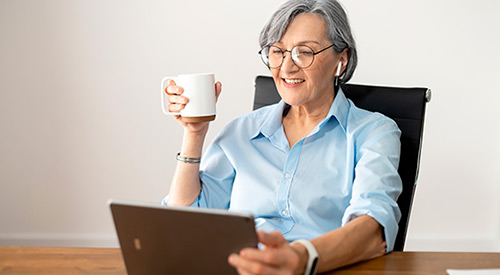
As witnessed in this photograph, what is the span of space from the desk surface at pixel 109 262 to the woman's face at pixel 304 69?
21.7 inches

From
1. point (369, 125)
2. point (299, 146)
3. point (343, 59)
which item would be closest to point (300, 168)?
point (299, 146)

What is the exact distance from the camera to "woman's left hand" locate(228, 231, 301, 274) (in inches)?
34.8

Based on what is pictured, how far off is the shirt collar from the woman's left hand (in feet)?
2.16

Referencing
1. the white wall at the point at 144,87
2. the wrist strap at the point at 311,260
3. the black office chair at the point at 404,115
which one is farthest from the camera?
the white wall at the point at 144,87

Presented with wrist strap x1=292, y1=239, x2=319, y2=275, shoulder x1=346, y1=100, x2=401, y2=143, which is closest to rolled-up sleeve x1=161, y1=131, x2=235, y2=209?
shoulder x1=346, y1=100, x2=401, y2=143

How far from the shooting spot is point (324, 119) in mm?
1568

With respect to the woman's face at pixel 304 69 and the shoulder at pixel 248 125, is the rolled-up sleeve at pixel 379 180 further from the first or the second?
the shoulder at pixel 248 125

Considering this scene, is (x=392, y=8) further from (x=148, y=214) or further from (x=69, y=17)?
(x=148, y=214)

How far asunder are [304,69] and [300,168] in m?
0.27

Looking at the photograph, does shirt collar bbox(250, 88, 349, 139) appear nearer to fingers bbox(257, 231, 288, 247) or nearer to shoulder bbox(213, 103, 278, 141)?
shoulder bbox(213, 103, 278, 141)

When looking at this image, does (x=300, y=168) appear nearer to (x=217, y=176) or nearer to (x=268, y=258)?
(x=217, y=176)

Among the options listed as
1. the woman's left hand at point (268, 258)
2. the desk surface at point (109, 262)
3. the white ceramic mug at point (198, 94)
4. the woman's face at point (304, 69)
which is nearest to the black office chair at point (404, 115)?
the woman's face at point (304, 69)

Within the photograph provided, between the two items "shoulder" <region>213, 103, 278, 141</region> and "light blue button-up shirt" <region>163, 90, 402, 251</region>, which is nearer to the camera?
"light blue button-up shirt" <region>163, 90, 402, 251</region>

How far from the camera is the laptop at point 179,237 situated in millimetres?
861
